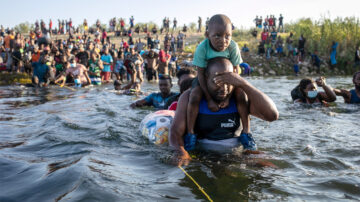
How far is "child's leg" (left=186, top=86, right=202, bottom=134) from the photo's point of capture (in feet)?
12.3

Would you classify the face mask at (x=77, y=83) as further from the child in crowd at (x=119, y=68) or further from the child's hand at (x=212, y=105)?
the child's hand at (x=212, y=105)

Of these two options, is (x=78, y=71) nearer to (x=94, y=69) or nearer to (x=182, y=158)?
(x=94, y=69)

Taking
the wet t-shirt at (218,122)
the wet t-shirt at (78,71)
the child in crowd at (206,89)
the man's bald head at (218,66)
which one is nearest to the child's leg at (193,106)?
the child in crowd at (206,89)

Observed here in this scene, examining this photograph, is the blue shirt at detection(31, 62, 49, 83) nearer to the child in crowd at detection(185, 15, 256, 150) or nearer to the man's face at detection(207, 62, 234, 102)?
the child in crowd at detection(185, 15, 256, 150)

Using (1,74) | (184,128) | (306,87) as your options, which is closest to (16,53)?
(1,74)

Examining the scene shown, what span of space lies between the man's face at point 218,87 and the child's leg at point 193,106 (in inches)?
5.7

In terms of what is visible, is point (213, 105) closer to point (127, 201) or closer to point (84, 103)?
point (127, 201)

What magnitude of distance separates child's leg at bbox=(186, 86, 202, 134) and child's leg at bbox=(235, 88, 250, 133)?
430mm

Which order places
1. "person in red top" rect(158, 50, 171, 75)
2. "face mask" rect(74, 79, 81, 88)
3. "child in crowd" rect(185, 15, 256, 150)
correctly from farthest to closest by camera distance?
"person in red top" rect(158, 50, 171, 75) → "face mask" rect(74, 79, 81, 88) → "child in crowd" rect(185, 15, 256, 150)

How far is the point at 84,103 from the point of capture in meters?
9.74

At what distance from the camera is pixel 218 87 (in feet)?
11.7

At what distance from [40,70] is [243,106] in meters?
12.0

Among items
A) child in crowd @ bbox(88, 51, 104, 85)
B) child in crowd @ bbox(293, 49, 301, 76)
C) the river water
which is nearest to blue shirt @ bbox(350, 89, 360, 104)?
the river water

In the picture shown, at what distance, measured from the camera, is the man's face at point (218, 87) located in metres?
3.45
